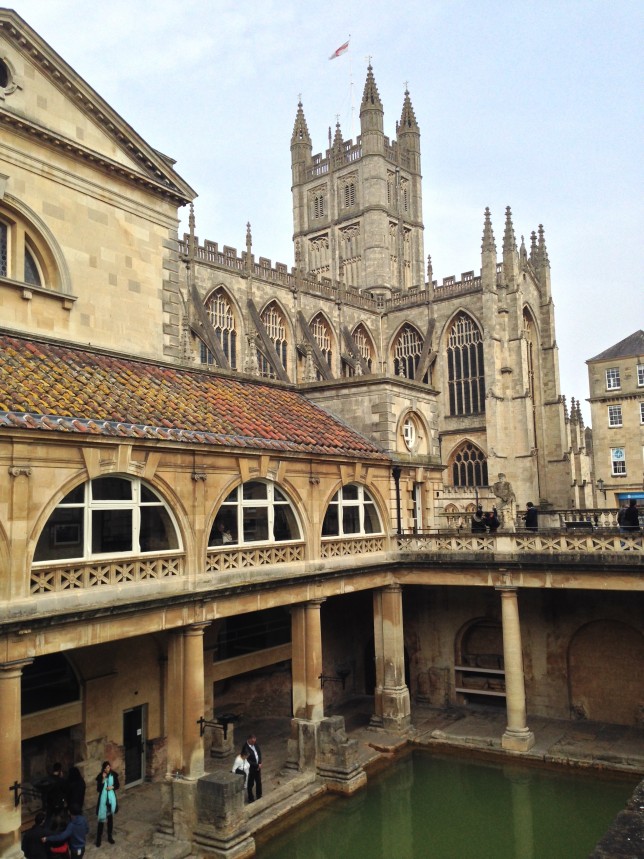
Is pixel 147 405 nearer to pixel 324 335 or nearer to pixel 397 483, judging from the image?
pixel 397 483

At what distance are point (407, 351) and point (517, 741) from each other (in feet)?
141

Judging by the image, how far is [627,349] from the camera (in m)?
52.8

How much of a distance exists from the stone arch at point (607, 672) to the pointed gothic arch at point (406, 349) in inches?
1473

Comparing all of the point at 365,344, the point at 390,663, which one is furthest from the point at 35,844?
the point at 365,344

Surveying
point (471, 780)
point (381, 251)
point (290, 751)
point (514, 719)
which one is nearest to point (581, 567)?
point (514, 719)

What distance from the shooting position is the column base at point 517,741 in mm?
21469

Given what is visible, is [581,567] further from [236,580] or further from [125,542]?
[125,542]

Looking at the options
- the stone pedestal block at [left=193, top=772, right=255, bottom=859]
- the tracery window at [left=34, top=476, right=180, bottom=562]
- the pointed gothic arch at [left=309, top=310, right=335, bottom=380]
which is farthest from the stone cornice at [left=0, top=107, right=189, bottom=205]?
the pointed gothic arch at [left=309, top=310, right=335, bottom=380]

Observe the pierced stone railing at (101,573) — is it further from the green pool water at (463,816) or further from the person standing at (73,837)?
the green pool water at (463,816)

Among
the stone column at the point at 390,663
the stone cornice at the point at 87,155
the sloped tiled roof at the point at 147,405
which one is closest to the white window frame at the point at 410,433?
the sloped tiled roof at the point at 147,405

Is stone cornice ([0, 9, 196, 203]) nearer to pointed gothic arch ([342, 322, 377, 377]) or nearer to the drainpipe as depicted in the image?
the drainpipe

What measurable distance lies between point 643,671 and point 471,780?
7.24 meters

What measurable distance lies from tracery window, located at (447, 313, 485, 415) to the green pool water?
1486 inches

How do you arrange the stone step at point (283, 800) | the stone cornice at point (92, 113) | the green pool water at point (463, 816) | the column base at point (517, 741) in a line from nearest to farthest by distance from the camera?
the green pool water at point (463, 816) → the stone step at point (283, 800) → the stone cornice at point (92, 113) → the column base at point (517, 741)
